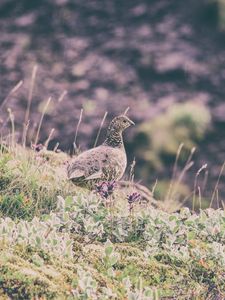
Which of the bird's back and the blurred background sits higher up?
the bird's back

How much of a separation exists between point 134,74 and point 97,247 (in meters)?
8.34

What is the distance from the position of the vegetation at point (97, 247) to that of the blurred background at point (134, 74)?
4457 millimetres

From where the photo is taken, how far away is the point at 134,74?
12.4 metres

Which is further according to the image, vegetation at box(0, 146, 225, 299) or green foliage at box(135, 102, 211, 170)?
green foliage at box(135, 102, 211, 170)

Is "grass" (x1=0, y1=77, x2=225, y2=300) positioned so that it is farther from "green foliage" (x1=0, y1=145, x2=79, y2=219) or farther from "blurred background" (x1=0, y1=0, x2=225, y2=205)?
"blurred background" (x1=0, y1=0, x2=225, y2=205)

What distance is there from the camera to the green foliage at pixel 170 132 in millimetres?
10297

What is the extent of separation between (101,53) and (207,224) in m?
8.49

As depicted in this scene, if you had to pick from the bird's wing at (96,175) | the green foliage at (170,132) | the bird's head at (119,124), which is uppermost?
the bird's head at (119,124)

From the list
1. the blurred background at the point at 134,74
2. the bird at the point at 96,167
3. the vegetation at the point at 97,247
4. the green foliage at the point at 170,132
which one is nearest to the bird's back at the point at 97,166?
the bird at the point at 96,167

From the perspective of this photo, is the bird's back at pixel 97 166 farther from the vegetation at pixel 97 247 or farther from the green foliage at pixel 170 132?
the green foliage at pixel 170 132

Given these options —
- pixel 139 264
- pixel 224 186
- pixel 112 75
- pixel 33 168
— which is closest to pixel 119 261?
pixel 139 264

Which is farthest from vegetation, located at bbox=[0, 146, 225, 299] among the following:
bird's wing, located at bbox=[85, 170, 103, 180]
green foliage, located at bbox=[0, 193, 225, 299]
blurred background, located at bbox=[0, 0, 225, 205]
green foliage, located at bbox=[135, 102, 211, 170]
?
green foliage, located at bbox=[135, 102, 211, 170]

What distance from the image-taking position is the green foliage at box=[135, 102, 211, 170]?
10.3m

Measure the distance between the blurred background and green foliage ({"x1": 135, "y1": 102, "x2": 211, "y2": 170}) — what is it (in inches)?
0.6
